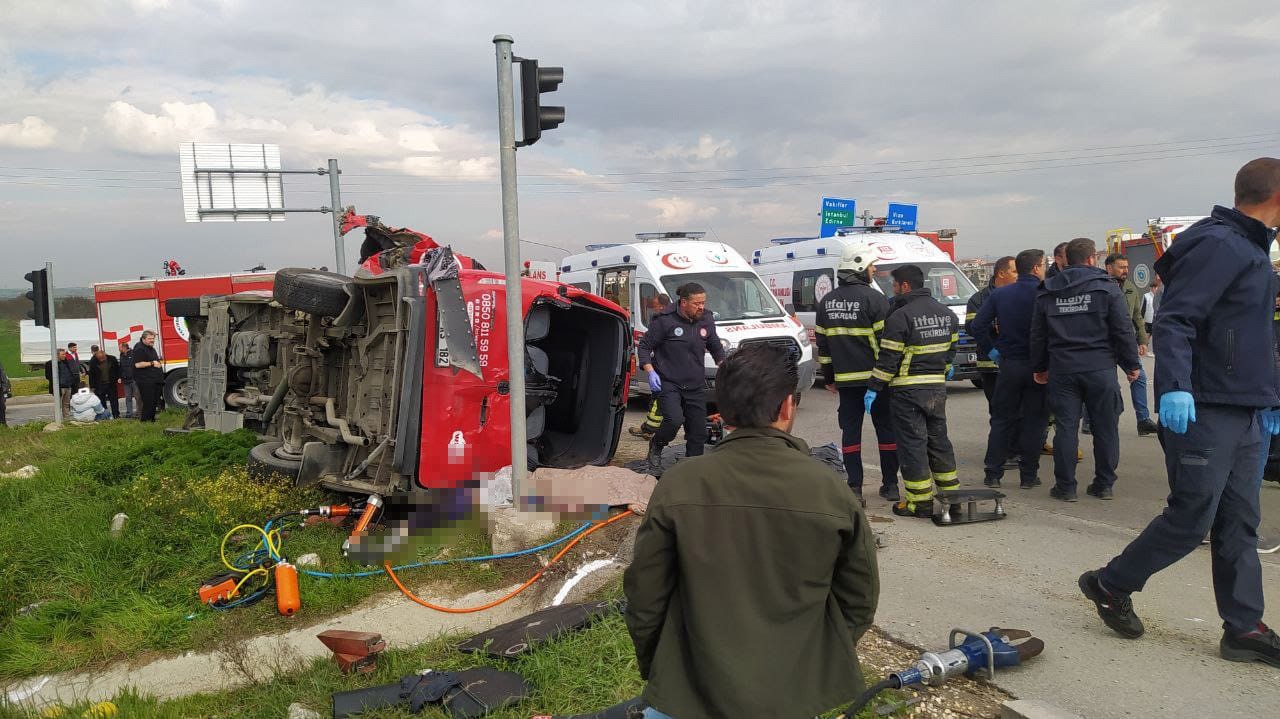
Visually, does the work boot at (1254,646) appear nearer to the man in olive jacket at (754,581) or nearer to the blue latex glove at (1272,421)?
the blue latex glove at (1272,421)

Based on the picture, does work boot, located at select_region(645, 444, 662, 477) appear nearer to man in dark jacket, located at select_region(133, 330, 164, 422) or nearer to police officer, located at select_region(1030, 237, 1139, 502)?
police officer, located at select_region(1030, 237, 1139, 502)

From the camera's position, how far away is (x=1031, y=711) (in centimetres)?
294

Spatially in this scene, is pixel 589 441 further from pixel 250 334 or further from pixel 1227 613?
pixel 1227 613

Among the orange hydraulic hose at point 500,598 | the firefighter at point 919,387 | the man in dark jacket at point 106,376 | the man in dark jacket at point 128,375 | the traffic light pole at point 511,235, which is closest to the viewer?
the orange hydraulic hose at point 500,598

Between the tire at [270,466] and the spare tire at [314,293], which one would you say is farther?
the tire at [270,466]

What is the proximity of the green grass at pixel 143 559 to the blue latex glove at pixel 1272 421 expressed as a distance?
3.91 m

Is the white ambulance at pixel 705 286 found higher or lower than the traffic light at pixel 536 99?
lower

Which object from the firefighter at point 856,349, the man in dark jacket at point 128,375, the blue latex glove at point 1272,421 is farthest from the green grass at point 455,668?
the man in dark jacket at point 128,375

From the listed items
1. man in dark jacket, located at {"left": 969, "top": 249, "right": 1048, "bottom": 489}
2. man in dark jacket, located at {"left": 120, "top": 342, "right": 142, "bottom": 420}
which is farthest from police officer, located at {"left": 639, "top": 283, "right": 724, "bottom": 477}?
man in dark jacket, located at {"left": 120, "top": 342, "right": 142, "bottom": 420}

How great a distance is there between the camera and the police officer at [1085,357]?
6.09 meters

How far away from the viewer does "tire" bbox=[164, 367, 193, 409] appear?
1733 centimetres

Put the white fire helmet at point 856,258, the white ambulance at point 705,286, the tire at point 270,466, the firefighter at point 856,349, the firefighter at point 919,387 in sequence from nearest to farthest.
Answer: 1. the firefighter at point 919,387
2. the firefighter at point 856,349
3. the white fire helmet at point 856,258
4. the tire at point 270,466
5. the white ambulance at point 705,286

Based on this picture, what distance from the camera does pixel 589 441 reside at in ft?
24.8

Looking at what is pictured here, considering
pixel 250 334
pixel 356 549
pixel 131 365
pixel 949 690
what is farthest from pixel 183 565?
pixel 131 365
